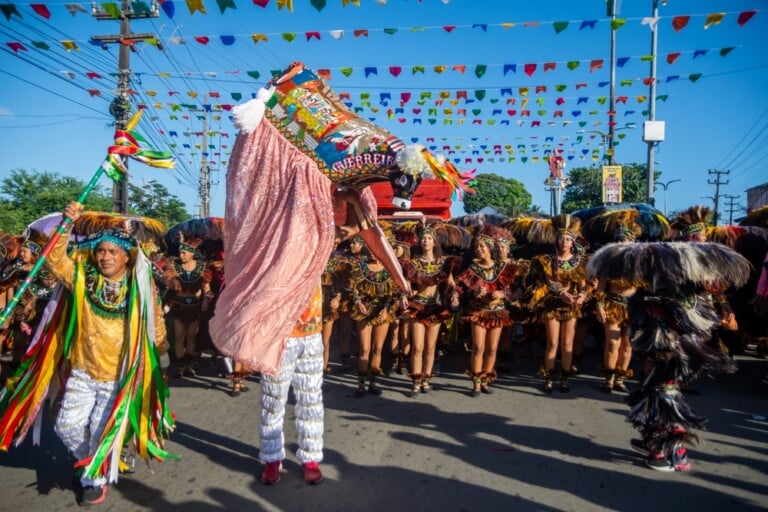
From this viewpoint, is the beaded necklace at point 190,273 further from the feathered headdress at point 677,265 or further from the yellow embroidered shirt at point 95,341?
the feathered headdress at point 677,265

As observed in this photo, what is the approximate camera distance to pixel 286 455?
12.3 feet

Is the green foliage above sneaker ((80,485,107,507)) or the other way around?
above

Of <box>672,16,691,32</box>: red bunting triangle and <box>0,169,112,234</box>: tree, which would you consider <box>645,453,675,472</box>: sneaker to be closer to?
<box>672,16,691,32</box>: red bunting triangle

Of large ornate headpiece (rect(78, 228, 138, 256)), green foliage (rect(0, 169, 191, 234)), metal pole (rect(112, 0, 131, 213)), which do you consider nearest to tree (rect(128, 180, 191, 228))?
green foliage (rect(0, 169, 191, 234))

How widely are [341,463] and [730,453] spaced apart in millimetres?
3286

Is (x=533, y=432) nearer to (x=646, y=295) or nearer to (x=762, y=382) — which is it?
(x=646, y=295)

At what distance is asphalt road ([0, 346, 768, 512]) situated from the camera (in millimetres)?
3092

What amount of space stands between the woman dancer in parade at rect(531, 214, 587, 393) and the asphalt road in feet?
1.29

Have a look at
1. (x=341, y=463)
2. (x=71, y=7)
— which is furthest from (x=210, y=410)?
(x=71, y=7)

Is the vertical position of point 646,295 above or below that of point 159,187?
below

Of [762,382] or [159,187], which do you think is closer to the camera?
[762,382]

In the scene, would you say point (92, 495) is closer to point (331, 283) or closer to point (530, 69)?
point (331, 283)

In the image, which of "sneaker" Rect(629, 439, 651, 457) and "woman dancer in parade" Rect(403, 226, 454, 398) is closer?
"sneaker" Rect(629, 439, 651, 457)

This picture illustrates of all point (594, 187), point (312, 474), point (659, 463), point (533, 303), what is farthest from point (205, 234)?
point (594, 187)
